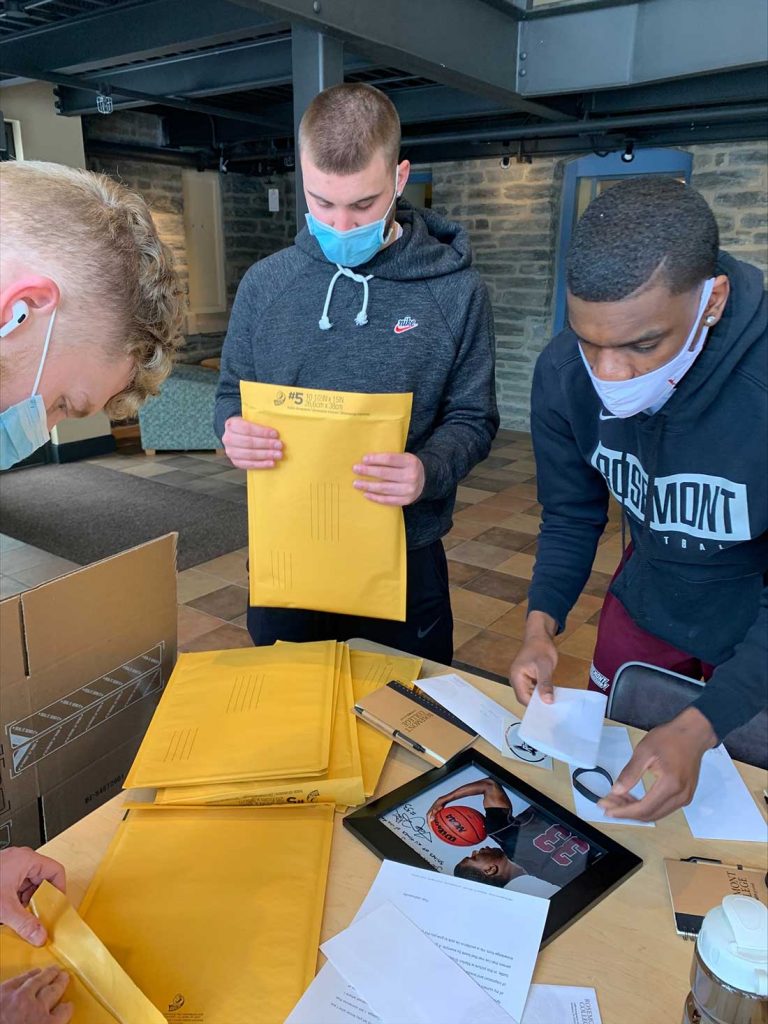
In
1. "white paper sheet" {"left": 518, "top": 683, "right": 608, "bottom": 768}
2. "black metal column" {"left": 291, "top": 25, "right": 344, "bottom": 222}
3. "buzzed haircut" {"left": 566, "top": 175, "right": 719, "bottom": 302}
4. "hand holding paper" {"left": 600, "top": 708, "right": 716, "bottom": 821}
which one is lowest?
"white paper sheet" {"left": 518, "top": 683, "right": 608, "bottom": 768}

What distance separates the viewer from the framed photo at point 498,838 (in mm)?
888

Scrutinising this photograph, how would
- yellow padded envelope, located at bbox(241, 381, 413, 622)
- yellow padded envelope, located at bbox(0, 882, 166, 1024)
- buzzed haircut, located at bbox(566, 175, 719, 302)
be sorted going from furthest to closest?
yellow padded envelope, located at bbox(241, 381, 413, 622) → buzzed haircut, located at bbox(566, 175, 719, 302) → yellow padded envelope, located at bbox(0, 882, 166, 1024)

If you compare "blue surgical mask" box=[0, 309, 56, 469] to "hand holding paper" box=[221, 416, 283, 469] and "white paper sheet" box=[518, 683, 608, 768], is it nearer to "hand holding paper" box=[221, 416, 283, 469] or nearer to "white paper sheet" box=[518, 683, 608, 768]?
"hand holding paper" box=[221, 416, 283, 469]

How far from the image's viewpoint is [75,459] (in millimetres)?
5836

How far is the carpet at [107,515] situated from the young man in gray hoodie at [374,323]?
2471 mm

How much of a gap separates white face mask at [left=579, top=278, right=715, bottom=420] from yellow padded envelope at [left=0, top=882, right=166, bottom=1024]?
941 millimetres

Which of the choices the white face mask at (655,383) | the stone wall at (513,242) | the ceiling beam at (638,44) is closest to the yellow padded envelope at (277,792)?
the white face mask at (655,383)

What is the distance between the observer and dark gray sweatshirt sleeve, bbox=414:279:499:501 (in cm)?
148

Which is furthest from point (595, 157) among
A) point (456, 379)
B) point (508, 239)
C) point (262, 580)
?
point (262, 580)

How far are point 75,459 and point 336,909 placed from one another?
5.59m

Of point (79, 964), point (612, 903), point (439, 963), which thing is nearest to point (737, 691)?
point (612, 903)

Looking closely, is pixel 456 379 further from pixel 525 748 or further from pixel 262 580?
pixel 525 748

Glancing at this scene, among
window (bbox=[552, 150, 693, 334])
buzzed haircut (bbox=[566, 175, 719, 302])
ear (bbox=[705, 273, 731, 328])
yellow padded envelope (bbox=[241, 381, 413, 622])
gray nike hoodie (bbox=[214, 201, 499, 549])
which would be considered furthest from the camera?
window (bbox=[552, 150, 693, 334])

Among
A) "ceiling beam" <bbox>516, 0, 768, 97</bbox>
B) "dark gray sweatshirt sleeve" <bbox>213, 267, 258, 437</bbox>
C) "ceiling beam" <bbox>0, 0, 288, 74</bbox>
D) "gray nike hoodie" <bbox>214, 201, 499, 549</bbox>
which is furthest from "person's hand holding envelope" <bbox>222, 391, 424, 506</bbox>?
"ceiling beam" <bbox>0, 0, 288, 74</bbox>
